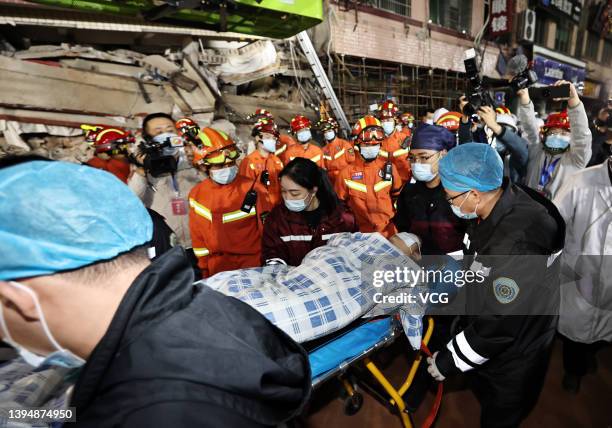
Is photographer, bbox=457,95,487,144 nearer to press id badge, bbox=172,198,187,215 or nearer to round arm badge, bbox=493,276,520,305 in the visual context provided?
round arm badge, bbox=493,276,520,305

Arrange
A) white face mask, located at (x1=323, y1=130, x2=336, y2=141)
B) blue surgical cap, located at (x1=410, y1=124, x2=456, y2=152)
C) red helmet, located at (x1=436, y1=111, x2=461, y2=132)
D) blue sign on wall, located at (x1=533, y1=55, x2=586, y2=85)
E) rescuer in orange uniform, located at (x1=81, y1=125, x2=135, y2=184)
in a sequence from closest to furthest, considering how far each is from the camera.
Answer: blue surgical cap, located at (x1=410, y1=124, x2=456, y2=152), rescuer in orange uniform, located at (x1=81, y1=125, x2=135, y2=184), red helmet, located at (x1=436, y1=111, x2=461, y2=132), white face mask, located at (x1=323, y1=130, x2=336, y2=141), blue sign on wall, located at (x1=533, y1=55, x2=586, y2=85)

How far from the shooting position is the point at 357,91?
414 inches

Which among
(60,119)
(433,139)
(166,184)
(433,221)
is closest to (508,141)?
(433,139)

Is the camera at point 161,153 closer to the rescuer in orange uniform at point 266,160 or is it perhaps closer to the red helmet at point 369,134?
the rescuer in orange uniform at point 266,160

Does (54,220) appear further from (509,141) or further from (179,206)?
(509,141)

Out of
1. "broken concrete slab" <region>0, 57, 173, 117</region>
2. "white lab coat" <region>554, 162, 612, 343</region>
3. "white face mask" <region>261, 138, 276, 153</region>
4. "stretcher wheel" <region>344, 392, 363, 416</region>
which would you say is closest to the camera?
"white lab coat" <region>554, 162, 612, 343</region>

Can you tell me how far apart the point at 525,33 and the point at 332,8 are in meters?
11.3

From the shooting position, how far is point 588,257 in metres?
2.38

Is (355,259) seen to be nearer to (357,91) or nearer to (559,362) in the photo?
(559,362)

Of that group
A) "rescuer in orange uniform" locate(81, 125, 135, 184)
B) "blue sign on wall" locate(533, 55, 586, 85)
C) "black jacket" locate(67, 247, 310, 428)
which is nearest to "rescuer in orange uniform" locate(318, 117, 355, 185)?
"rescuer in orange uniform" locate(81, 125, 135, 184)

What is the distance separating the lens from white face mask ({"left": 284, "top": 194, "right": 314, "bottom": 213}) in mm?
2736

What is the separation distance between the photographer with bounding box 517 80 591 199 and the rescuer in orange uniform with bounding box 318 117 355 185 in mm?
2722

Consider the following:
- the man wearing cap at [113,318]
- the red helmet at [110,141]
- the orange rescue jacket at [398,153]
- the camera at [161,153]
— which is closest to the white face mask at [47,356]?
the man wearing cap at [113,318]

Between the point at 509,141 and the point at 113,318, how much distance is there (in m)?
3.95
